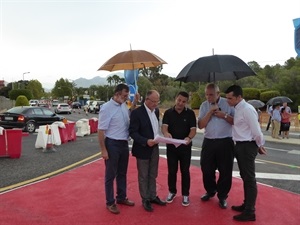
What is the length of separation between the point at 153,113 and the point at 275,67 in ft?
156

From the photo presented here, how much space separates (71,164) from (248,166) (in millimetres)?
4930

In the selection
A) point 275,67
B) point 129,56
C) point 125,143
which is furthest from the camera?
point 275,67

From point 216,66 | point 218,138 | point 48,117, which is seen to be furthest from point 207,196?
point 48,117

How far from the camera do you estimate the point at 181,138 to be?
4.63 m

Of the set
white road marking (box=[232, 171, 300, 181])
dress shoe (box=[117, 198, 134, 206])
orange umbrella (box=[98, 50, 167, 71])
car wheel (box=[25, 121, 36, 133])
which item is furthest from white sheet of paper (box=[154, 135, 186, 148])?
car wheel (box=[25, 121, 36, 133])

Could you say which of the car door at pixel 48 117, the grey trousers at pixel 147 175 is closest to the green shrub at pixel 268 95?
the car door at pixel 48 117

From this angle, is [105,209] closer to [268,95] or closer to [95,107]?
[268,95]

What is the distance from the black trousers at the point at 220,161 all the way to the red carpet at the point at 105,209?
0.35 metres

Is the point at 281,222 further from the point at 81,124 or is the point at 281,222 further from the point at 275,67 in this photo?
the point at 275,67

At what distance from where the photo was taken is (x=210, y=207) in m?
4.72

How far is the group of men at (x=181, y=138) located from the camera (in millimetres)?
4277

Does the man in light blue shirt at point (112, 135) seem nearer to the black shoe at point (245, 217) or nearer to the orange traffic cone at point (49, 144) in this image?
the black shoe at point (245, 217)

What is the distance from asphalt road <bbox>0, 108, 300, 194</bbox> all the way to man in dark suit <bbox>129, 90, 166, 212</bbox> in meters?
2.74

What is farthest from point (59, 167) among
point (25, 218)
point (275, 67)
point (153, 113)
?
point (275, 67)
